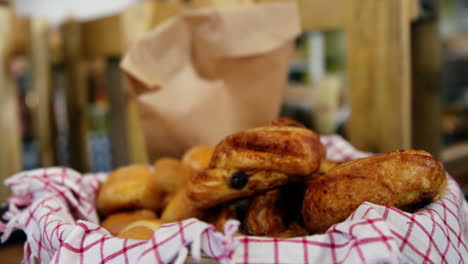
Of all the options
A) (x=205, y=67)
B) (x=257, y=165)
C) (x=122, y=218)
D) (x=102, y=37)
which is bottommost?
(x=122, y=218)

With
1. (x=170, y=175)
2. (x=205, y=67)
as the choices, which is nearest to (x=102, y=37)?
(x=205, y=67)

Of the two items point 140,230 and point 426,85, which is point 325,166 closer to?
point 140,230

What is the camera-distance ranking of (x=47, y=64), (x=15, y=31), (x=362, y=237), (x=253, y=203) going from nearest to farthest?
(x=362, y=237), (x=253, y=203), (x=15, y=31), (x=47, y=64)

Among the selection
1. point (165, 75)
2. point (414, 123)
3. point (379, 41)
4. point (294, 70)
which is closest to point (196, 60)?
point (165, 75)

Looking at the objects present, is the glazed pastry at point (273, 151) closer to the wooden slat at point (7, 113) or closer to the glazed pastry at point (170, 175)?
the glazed pastry at point (170, 175)

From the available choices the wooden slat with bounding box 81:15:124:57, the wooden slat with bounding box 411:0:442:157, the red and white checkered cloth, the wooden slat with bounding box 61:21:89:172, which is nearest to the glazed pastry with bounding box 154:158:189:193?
the red and white checkered cloth

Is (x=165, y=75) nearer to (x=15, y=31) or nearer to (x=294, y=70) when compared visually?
(x=15, y=31)
